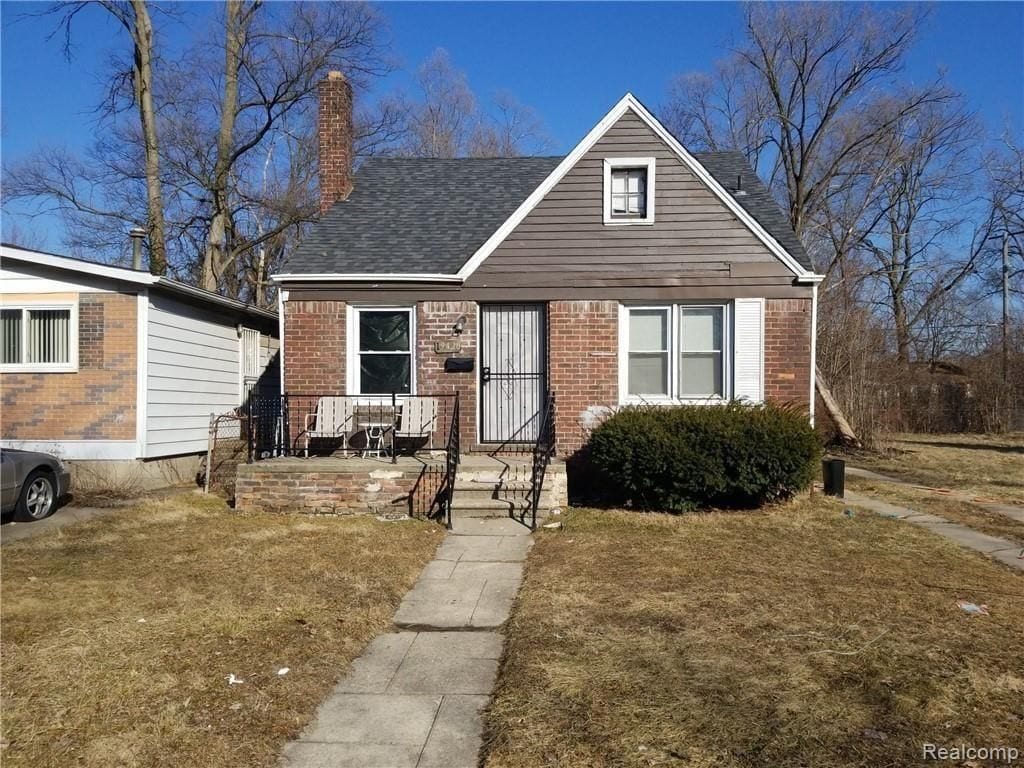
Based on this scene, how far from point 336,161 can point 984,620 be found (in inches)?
465

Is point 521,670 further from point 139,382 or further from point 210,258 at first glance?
point 210,258

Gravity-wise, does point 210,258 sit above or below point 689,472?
above

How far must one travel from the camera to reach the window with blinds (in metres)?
11.3

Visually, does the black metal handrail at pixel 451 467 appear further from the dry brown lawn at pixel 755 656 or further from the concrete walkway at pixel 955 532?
the concrete walkway at pixel 955 532

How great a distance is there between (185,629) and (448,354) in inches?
254

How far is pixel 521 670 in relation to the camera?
4.70 meters

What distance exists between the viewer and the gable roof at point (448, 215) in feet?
36.6

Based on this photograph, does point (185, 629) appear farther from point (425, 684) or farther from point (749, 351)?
point (749, 351)

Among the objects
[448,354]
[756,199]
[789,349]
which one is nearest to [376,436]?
[448,354]

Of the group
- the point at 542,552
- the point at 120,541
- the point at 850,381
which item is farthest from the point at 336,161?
the point at 850,381

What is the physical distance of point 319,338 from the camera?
1139cm

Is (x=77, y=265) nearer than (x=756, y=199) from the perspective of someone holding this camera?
Yes

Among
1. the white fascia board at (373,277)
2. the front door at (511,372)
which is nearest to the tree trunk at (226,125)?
the white fascia board at (373,277)

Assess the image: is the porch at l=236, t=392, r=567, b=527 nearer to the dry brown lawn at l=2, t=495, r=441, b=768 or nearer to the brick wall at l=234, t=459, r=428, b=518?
the brick wall at l=234, t=459, r=428, b=518
